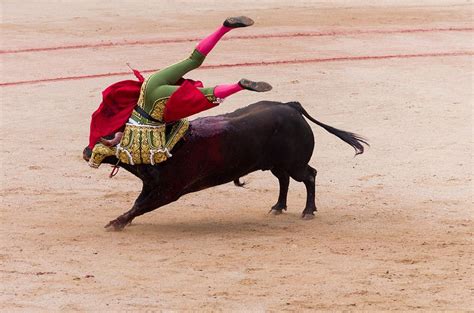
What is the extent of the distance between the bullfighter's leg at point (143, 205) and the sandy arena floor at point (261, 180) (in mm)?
94

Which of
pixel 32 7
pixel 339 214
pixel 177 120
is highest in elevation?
pixel 177 120

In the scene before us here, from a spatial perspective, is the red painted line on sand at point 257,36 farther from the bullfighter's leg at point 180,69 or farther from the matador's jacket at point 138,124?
the bullfighter's leg at point 180,69

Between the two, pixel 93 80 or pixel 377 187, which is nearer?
pixel 377 187

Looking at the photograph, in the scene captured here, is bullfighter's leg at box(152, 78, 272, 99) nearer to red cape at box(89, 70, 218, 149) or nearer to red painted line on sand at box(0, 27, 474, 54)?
red cape at box(89, 70, 218, 149)

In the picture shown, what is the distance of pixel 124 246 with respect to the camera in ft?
27.9

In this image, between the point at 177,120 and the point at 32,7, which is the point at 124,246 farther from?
the point at 32,7

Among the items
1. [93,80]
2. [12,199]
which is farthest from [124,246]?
[93,80]

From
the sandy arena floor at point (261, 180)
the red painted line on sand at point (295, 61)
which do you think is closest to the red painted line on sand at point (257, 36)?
the sandy arena floor at point (261, 180)

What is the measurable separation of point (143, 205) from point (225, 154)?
66 cm

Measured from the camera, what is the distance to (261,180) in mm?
10672

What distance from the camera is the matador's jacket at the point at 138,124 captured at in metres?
8.77

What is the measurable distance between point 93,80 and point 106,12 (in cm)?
420

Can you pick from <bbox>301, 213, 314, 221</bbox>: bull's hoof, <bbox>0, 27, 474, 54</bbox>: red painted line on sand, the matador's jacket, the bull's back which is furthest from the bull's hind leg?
<bbox>0, 27, 474, 54</bbox>: red painted line on sand

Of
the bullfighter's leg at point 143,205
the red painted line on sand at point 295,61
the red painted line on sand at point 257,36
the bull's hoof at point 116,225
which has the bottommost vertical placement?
the red painted line on sand at point 257,36
